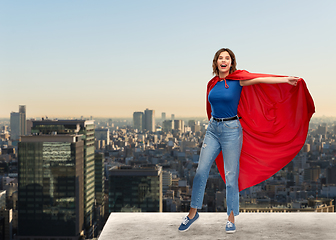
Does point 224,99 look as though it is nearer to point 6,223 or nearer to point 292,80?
point 292,80

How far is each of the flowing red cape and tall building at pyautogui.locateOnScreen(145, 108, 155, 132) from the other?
297ft

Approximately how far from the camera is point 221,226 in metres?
4.07

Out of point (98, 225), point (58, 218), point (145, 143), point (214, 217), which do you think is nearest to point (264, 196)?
point (98, 225)

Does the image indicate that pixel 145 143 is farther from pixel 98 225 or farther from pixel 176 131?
pixel 98 225

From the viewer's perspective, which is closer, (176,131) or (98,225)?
(98,225)

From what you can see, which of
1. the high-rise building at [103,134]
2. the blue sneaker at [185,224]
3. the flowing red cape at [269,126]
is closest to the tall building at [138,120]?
the high-rise building at [103,134]

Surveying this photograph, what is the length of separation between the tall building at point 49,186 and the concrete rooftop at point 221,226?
55.4m

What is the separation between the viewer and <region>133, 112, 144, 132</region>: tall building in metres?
93.3

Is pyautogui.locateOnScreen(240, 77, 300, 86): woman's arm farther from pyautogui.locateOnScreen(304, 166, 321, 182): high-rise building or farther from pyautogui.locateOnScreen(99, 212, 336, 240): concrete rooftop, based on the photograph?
pyautogui.locateOnScreen(304, 166, 321, 182): high-rise building

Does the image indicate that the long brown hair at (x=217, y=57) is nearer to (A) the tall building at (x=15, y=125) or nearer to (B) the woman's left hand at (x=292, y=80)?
(B) the woman's left hand at (x=292, y=80)

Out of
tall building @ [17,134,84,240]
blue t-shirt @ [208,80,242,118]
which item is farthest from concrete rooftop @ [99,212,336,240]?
tall building @ [17,134,84,240]

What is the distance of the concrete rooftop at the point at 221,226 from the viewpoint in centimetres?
376

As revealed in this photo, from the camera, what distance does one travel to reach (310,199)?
153 feet

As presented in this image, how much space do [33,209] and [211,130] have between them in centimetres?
6026
